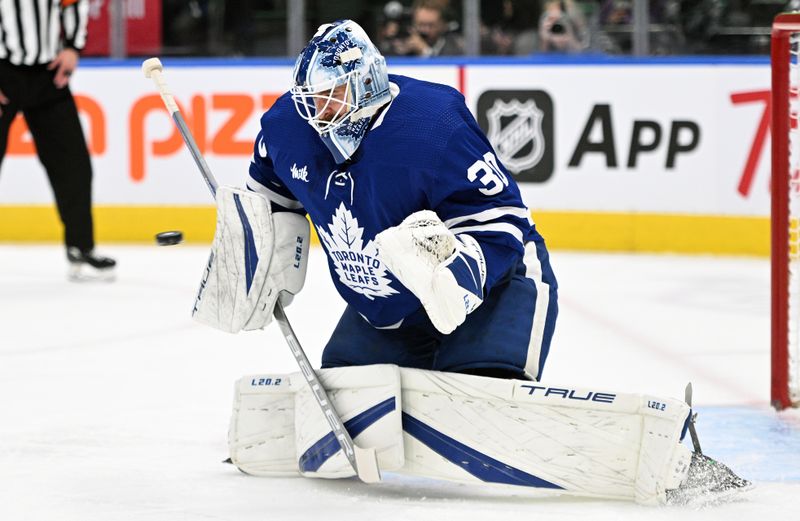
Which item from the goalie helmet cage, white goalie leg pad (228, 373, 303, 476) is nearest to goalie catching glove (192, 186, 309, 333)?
white goalie leg pad (228, 373, 303, 476)

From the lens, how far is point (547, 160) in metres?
5.76

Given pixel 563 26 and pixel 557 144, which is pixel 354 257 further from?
pixel 563 26

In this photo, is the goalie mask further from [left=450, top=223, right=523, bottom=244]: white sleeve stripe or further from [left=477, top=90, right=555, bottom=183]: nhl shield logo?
[left=477, top=90, right=555, bottom=183]: nhl shield logo

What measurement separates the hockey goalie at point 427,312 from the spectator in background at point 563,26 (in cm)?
355

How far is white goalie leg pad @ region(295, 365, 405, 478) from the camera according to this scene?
234 cm

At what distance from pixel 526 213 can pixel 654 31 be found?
3638 millimetres

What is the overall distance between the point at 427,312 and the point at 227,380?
1298mm

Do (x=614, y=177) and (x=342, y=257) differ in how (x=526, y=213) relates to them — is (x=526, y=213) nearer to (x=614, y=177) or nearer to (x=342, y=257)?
(x=342, y=257)

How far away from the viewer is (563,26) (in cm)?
593

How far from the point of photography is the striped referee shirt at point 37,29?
5176 millimetres

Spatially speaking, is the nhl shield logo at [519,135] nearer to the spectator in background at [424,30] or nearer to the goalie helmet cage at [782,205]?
the spectator in background at [424,30]

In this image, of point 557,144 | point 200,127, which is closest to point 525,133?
point 557,144

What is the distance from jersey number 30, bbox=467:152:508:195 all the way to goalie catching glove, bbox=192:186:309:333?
38 centimetres

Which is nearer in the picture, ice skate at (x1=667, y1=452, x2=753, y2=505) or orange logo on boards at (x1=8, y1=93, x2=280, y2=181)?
ice skate at (x1=667, y1=452, x2=753, y2=505)
